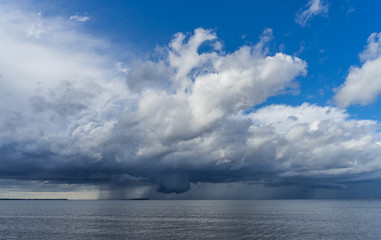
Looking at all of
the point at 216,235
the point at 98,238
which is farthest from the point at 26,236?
the point at 216,235

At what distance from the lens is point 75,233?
9469 centimetres

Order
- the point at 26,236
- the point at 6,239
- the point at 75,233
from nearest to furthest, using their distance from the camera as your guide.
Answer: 1. the point at 6,239
2. the point at 26,236
3. the point at 75,233

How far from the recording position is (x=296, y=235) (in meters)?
91.0

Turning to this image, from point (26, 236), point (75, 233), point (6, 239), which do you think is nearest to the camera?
point (6, 239)

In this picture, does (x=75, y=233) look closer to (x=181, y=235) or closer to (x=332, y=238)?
(x=181, y=235)

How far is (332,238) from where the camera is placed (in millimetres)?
87062

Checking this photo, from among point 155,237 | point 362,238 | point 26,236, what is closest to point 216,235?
point 155,237

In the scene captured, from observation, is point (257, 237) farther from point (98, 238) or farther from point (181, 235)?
point (98, 238)

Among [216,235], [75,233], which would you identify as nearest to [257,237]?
[216,235]

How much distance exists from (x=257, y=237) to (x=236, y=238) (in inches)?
254

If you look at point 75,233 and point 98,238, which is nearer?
point 98,238

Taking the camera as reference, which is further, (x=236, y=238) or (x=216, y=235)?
(x=216, y=235)

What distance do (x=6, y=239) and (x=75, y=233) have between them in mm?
19218

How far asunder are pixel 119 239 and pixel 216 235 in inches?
1145
